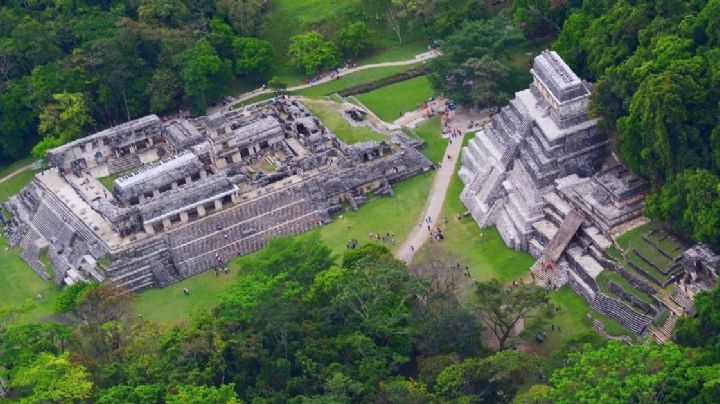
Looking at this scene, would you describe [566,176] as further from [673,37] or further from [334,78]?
[334,78]

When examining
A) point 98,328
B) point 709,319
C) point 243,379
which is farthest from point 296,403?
point 709,319

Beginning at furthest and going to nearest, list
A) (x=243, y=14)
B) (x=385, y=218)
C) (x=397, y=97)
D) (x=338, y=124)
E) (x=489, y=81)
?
(x=243, y=14), (x=397, y=97), (x=338, y=124), (x=489, y=81), (x=385, y=218)

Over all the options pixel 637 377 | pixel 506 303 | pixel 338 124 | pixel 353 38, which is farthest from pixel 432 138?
pixel 637 377

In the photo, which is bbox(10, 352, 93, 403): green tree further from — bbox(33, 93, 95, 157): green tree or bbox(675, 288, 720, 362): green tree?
bbox(675, 288, 720, 362): green tree

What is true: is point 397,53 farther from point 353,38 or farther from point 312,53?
point 312,53

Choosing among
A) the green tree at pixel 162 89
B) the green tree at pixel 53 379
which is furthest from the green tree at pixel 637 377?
the green tree at pixel 162 89

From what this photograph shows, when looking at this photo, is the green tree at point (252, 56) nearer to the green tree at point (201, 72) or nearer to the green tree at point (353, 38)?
the green tree at point (201, 72)

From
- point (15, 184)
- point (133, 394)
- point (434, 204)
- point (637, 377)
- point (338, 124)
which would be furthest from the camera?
point (15, 184)
